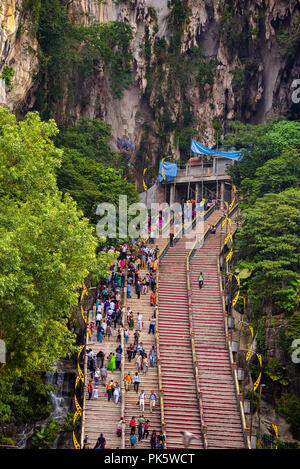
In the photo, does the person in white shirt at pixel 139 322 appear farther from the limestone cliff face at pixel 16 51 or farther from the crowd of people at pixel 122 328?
the limestone cliff face at pixel 16 51

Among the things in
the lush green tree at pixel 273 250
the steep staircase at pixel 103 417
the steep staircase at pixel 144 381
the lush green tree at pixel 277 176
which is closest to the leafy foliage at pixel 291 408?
the lush green tree at pixel 273 250

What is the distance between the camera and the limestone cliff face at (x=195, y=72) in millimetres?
52281

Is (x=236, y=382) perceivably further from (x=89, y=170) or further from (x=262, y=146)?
(x=262, y=146)

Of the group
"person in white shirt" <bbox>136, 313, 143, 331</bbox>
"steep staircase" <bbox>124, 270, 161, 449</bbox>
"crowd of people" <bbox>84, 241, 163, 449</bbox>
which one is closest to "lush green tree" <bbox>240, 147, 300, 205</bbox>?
"crowd of people" <bbox>84, 241, 163, 449</bbox>

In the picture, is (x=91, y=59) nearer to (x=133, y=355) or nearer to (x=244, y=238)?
(x=244, y=238)

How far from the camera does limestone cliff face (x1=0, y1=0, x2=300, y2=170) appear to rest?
52281mm

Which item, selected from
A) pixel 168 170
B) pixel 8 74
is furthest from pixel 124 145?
pixel 8 74

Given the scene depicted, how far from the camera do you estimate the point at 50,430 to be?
27.0 m

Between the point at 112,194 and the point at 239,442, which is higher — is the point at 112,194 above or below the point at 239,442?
above

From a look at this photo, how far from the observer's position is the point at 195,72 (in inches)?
2233

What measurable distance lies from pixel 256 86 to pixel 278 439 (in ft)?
117

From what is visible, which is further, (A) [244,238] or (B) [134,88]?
(B) [134,88]

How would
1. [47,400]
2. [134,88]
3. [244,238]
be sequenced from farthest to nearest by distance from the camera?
[134,88] < [244,238] < [47,400]
